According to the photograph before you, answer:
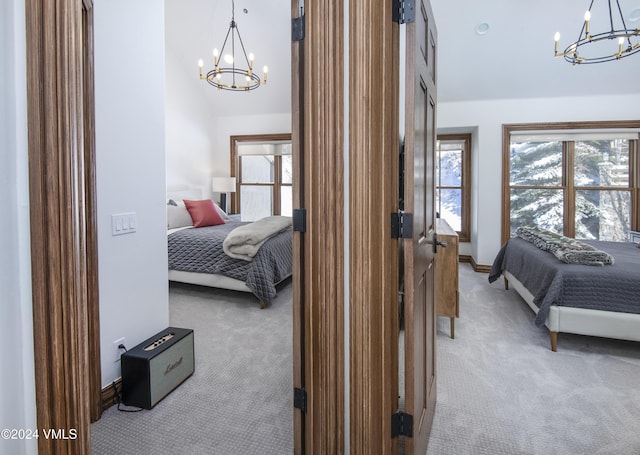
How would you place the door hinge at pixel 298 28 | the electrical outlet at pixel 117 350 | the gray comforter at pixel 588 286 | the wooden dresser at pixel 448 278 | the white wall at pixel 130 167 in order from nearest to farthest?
the door hinge at pixel 298 28
the white wall at pixel 130 167
the electrical outlet at pixel 117 350
the gray comforter at pixel 588 286
the wooden dresser at pixel 448 278

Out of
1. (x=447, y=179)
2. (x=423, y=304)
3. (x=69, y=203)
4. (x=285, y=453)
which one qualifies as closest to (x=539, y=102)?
(x=447, y=179)

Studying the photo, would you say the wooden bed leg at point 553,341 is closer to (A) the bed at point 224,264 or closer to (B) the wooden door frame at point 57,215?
(A) the bed at point 224,264

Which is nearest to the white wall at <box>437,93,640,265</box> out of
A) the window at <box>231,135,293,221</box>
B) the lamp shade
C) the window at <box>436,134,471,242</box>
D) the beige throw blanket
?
the window at <box>436,134,471,242</box>

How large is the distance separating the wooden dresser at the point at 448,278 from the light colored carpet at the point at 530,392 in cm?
25

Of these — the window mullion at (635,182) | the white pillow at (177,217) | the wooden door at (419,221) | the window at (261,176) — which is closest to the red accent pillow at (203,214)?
the white pillow at (177,217)

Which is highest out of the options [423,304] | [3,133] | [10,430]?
[3,133]

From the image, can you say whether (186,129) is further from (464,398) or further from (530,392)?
(530,392)

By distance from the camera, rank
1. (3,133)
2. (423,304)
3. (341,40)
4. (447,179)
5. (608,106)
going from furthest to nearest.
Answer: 1. (447,179)
2. (608,106)
3. (423,304)
4. (341,40)
5. (3,133)

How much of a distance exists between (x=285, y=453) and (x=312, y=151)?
1339 mm

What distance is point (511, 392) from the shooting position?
2201 millimetres

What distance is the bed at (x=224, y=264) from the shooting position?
370 cm

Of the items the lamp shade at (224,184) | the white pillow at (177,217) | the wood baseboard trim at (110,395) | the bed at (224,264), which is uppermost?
the lamp shade at (224,184)

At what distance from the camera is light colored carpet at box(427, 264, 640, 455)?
69.2 inches

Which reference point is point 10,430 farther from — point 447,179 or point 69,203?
point 447,179
